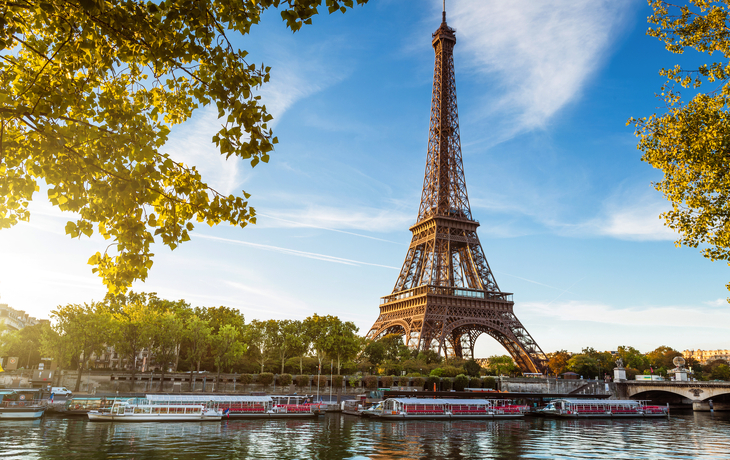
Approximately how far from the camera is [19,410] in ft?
138

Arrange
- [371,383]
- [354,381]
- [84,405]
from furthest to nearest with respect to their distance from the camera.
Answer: [371,383], [354,381], [84,405]

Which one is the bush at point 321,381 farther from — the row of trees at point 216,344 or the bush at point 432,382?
the bush at point 432,382

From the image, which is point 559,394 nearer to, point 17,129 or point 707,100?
point 707,100

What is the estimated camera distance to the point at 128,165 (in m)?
9.34

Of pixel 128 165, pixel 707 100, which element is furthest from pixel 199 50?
pixel 707 100

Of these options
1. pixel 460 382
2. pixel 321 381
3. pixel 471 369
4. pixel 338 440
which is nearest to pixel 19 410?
pixel 338 440

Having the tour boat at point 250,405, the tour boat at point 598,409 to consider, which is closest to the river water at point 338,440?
the tour boat at point 250,405

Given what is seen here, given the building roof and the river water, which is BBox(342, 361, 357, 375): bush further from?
the river water

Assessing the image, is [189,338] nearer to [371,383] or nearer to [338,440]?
[371,383]

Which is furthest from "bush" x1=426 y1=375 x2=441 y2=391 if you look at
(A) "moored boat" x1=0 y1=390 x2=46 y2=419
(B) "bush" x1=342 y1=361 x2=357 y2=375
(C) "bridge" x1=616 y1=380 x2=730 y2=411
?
(A) "moored boat" x1=0 y1=390 x2=46 y2=419

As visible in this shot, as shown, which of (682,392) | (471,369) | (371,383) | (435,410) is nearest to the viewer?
(435,410)

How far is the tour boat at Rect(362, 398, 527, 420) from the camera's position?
5403 cm

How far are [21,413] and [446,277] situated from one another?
68120mm

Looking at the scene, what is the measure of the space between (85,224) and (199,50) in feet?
12.9
